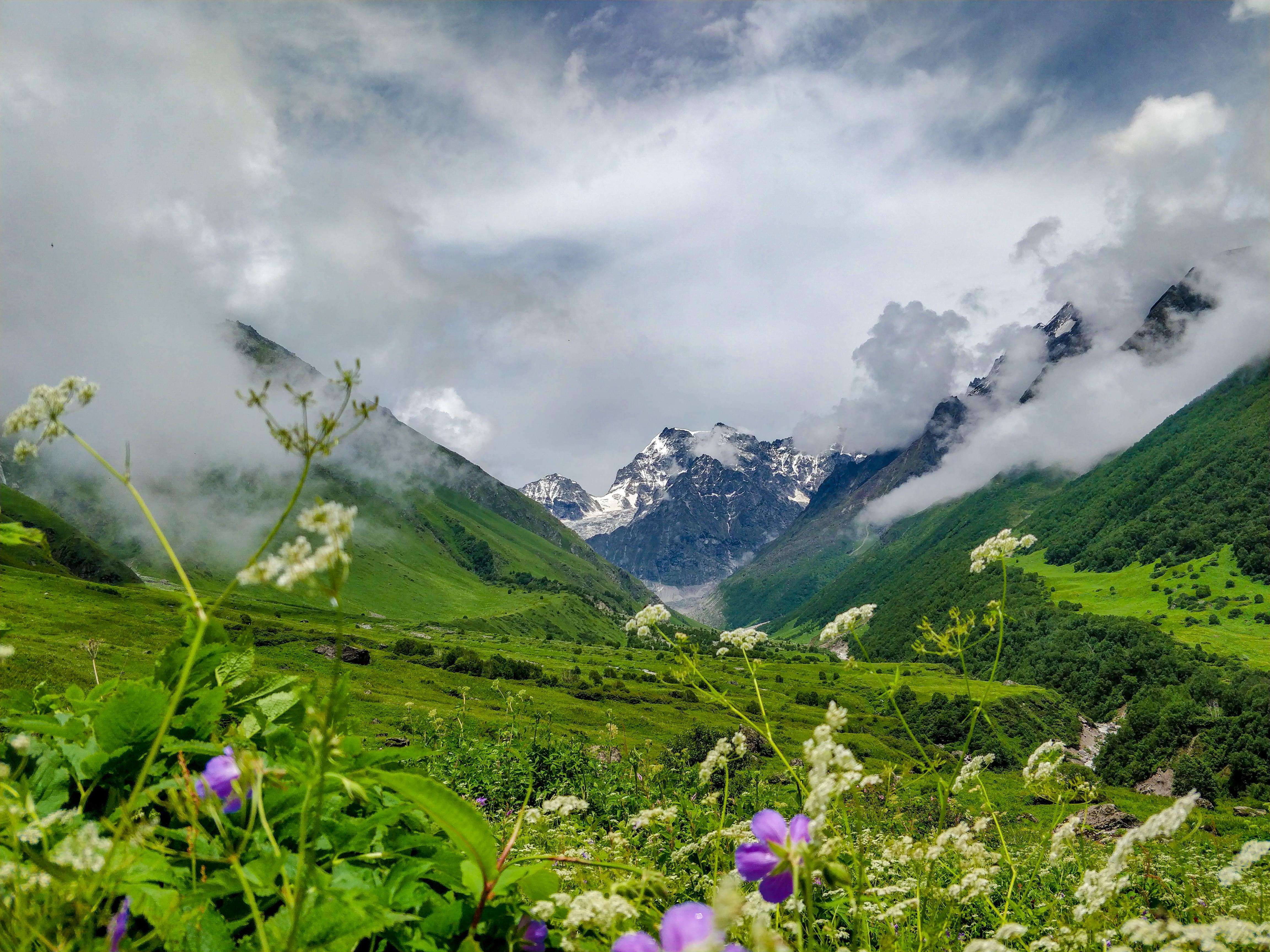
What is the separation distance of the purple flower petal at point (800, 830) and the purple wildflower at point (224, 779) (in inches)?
79.6

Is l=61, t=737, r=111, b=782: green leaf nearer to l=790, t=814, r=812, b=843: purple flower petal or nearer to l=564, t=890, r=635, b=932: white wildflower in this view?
l=564, t=890, r=635, b=932: white wildflower

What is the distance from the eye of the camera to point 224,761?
2570 millimetres

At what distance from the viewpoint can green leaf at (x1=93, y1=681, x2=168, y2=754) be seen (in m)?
3.00

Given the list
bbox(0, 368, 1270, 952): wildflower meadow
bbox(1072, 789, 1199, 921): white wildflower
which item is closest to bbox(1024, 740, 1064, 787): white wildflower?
bbox(0, 368, 1270, 952): wildflower meadow

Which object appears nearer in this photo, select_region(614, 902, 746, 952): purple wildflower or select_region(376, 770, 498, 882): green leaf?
select_region(614, 902, 746, 952): purple wildflower

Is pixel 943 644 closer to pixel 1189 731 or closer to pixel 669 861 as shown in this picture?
pixel 669 861

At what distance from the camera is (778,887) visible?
2.34 meters

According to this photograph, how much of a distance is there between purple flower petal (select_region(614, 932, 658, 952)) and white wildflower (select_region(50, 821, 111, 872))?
149cm

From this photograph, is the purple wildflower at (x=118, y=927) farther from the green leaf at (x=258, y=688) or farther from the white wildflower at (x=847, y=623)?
the white wildflower at (x=847, y=623)

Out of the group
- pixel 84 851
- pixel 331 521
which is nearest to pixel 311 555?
pixel 331 521

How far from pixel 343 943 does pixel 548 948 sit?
885 mm

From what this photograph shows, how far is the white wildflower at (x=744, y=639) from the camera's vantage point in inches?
215

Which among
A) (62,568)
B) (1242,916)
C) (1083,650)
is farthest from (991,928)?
(1083,650)

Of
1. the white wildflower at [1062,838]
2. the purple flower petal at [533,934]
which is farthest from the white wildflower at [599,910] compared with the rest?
the white wildflower at [1062,838]
